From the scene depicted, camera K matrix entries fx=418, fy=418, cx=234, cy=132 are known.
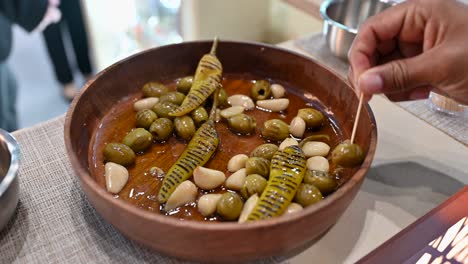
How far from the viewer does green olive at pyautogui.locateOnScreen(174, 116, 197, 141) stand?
2.34 ft

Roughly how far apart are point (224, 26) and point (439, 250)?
1.53m

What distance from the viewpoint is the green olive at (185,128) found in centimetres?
71

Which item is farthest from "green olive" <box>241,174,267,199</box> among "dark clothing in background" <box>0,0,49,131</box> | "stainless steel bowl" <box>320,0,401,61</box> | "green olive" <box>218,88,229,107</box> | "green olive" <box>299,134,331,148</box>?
"dark clothing in background" <box>0,0,49,131</box>

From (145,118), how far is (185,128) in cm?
7

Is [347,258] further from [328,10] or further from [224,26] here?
[224,26]

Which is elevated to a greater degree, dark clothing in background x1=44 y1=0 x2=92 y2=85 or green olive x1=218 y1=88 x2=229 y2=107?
green olive x1=218 y1=88 x2=229 y2=107

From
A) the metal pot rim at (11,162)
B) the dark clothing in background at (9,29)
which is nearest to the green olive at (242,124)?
the metal pot rim at (11,162)

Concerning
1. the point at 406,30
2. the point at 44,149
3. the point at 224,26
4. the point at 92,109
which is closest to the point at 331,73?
the point at 406,30

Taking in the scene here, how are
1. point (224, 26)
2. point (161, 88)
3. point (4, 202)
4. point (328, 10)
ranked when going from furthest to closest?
point (224, 26), point (328, 10), point (161, 88), point (4, 202)

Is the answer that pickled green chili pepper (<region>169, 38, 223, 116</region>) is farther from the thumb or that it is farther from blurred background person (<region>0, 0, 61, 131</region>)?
blurred background person (<region>0, 0, 61, 131</region>)

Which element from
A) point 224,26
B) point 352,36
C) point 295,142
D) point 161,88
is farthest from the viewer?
point 224,26

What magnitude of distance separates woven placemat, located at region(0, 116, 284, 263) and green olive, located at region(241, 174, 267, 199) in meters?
0.09

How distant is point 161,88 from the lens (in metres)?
0.81

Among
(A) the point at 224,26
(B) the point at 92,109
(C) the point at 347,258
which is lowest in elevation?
(A) the point at 224,26
